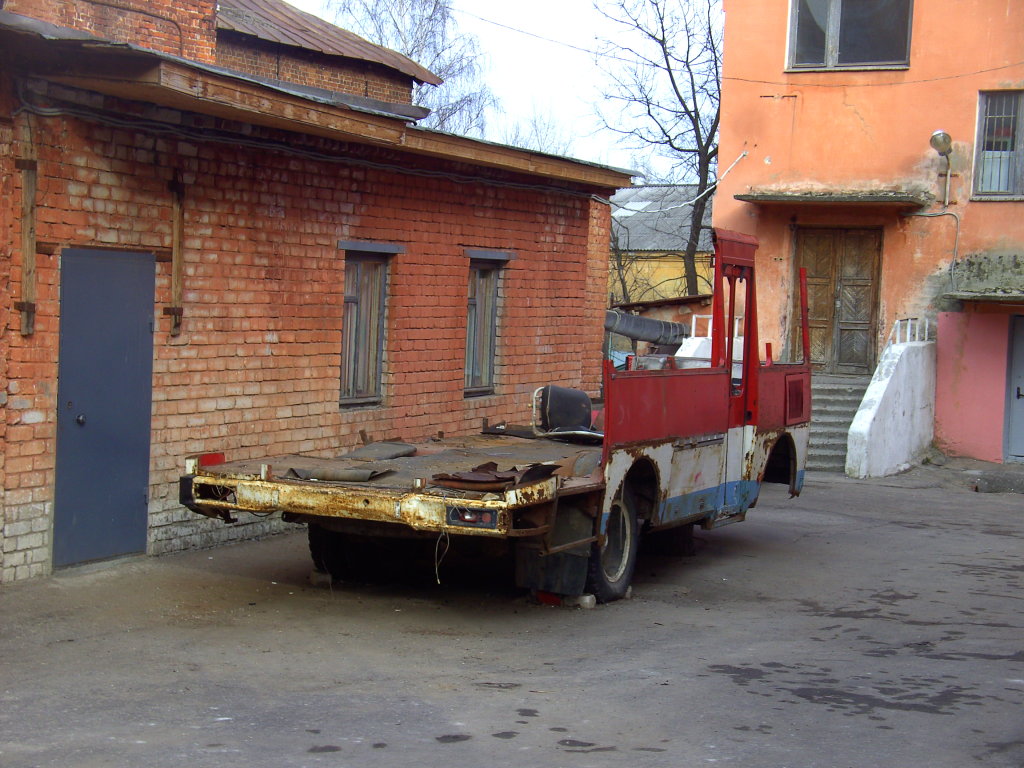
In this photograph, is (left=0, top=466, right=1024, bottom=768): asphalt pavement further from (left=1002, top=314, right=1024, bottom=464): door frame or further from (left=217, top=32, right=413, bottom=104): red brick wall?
(left=217, top=32, right=413, bottom=104): red brick wall

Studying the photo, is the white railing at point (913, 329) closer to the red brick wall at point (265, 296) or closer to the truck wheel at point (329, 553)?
the red brick wall at point (265, 296)

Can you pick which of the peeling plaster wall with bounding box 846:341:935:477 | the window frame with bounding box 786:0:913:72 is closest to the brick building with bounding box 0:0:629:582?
the peeling plaster wall with bounding box 846:341:935:477

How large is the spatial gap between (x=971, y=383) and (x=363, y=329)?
1244cm

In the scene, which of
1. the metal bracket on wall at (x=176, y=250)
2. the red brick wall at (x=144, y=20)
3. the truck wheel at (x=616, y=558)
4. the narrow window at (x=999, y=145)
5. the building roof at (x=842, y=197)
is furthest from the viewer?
the narrow window at (x=999, y=145)

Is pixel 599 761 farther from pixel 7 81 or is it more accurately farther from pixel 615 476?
pixel 7 81

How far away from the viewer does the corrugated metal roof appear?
72.6ft

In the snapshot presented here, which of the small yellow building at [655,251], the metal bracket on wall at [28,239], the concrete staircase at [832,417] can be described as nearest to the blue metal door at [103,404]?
the metal bracket on wall at [28,239]

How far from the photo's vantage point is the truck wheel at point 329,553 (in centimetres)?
900

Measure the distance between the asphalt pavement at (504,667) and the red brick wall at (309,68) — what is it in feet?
44.9

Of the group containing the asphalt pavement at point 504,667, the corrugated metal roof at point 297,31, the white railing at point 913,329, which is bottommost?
the asphalt pavement at point 504,667

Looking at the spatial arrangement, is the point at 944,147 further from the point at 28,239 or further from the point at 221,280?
the point at 28,239

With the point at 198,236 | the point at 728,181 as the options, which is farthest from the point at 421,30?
the point at 198,236

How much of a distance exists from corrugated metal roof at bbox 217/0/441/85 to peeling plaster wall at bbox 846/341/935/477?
11.7 m

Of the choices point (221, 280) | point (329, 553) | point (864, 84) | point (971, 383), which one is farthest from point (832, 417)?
point (329, 553)
